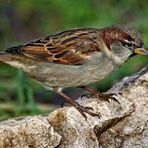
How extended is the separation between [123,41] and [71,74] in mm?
489

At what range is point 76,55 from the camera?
558 cm

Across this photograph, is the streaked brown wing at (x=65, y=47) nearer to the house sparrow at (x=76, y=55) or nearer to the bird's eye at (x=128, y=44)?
the house sparrow at (x=76, y=55)

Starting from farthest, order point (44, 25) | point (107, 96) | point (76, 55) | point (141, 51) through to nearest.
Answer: point (44, 25) < point (76, 55) < point (141, 51) < point (107, 96)

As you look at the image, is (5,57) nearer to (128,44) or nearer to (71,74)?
(71,74)

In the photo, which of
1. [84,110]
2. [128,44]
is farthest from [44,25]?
[84,110]

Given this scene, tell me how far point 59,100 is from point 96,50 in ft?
6.55

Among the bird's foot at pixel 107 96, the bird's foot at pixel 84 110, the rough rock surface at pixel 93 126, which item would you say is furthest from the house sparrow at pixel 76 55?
the bird's foot at pixel 84 110

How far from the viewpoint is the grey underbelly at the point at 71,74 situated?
5.41 m

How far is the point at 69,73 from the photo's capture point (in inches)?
216

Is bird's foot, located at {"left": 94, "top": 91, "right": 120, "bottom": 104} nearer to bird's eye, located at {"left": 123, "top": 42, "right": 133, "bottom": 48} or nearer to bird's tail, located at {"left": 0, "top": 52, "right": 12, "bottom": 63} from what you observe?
bird's eye, located at {"left": 123, "top": 42, "right": 133, "bottom": 48}

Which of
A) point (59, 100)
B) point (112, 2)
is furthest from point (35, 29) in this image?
point (59, 100)

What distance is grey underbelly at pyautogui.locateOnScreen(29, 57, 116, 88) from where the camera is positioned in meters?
5.41

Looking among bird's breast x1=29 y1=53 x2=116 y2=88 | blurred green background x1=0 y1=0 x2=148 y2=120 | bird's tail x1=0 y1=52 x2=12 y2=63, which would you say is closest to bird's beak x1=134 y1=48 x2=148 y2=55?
bird's breast x1=29 y1=53 x2=116 y2=88

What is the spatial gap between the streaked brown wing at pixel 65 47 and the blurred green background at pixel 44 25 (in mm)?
783
